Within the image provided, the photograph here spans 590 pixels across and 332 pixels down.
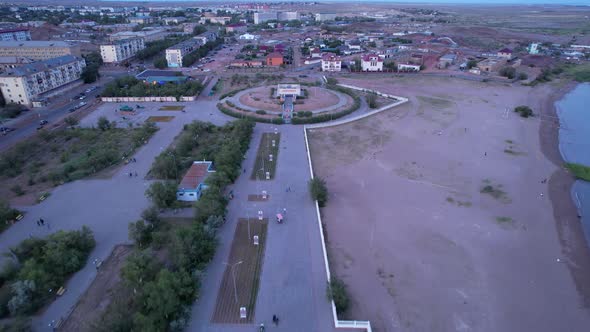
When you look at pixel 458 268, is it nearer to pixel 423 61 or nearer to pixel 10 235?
pixel 10 235

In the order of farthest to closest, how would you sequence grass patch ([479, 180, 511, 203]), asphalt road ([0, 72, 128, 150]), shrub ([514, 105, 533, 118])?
shrub ([514, 105, 533, 118]), asphalt road ([0, 72, 128, 150]), grass patch ([479, 180, 511, 203])

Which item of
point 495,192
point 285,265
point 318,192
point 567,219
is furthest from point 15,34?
point 567,219

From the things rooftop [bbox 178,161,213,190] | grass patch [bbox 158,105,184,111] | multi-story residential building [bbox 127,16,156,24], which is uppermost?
multi-story residential building [bbox 127,16,156,24]

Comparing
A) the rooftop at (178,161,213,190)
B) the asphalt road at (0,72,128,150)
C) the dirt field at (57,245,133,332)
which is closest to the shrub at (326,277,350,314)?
the dirt field at (57,245,133,332)

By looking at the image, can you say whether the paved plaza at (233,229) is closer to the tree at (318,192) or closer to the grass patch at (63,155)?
the tree at (318,192)

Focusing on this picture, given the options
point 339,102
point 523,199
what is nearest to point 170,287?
point 523,199

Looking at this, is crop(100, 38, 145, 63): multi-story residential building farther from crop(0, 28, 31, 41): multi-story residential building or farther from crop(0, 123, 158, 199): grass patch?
crop(0, 123, 158, 199): grass patch
